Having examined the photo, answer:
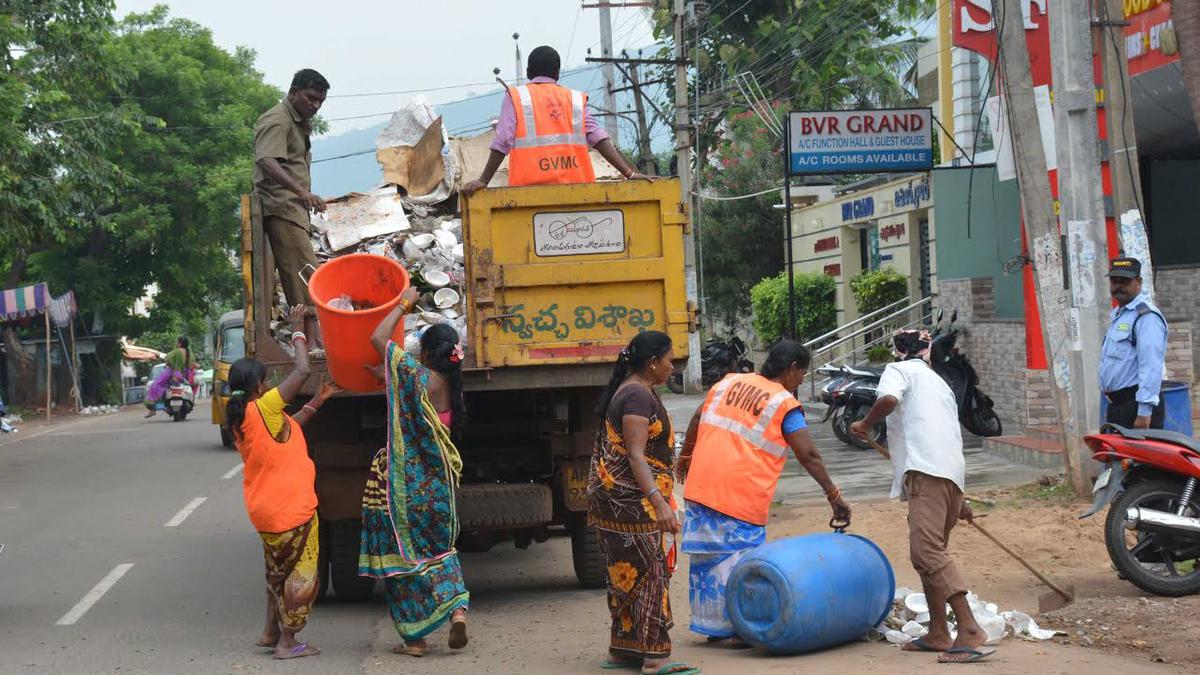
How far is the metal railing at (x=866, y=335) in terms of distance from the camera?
22.5 meters

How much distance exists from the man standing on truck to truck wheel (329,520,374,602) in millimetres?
2275

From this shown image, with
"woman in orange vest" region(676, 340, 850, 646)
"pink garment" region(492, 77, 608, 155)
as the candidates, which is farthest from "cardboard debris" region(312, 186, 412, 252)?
"woman in orange vest" region(676, 340, 850, 646)

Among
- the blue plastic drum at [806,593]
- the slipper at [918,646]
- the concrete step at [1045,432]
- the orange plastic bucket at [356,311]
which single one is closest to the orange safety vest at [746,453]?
the blue plastic drum at [806,593]

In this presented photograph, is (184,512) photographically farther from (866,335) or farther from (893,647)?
(866,335)

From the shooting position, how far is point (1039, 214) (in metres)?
10.6

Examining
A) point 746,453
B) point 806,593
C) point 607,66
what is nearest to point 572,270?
point 746,453

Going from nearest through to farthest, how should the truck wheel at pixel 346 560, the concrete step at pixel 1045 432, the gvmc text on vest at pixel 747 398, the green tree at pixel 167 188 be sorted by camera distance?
1. the gvmc text on vest at pixel 747 398
2. the truck wheel at pixel 346 560
3. the concrete step at pixel 1045 432
4. the green tree at pixel 167 188

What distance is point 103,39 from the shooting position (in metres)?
23.9

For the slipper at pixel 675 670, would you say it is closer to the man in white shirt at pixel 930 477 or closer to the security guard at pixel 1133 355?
the man in white shirt at pixel 930 477

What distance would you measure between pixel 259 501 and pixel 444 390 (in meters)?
1.06

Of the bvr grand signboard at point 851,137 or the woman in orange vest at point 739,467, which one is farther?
the bvr grand signboard at point 851,137

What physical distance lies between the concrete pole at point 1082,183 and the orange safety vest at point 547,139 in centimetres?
380

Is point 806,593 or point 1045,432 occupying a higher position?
point 1045,432

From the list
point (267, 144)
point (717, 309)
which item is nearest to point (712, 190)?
point (717, 309)
